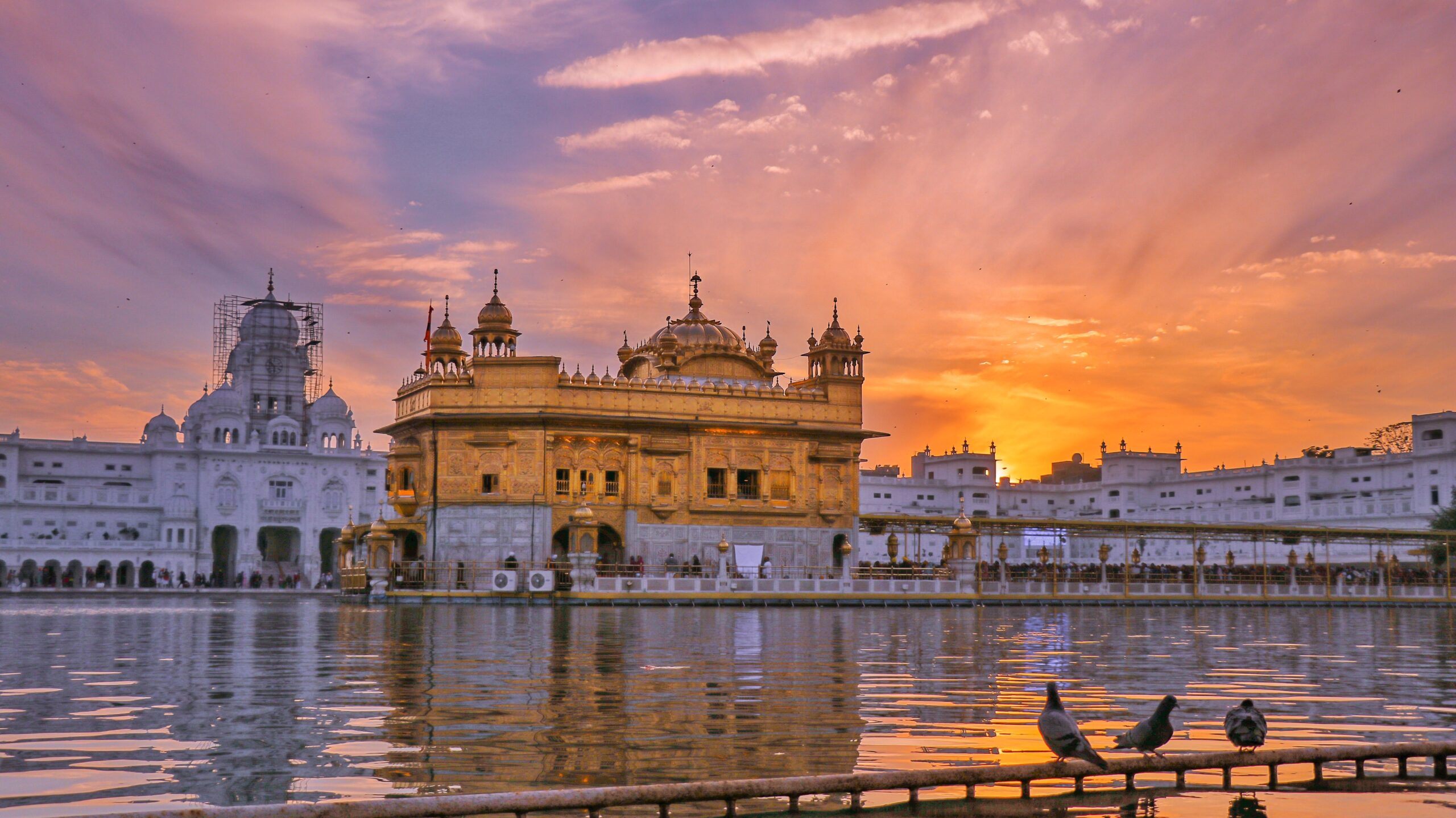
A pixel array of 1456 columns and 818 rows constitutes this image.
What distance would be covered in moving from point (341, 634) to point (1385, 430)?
383 feet

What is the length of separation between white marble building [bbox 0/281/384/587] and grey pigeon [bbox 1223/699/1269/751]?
291 feet

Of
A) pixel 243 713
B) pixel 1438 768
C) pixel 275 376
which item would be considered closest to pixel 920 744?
pixel 1438 768

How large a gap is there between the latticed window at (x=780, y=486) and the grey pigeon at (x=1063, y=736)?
45894 mm

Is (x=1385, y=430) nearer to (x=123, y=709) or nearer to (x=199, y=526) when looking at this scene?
(x=199, y=526)

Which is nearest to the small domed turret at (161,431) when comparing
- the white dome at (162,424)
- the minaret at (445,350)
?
the white dome at (162,424)

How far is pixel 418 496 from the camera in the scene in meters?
49.9

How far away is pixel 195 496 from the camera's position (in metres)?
96.3

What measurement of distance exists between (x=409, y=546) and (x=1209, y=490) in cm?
7512

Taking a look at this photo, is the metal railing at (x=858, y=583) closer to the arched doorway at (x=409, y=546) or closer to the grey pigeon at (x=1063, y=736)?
the arched doorway at (x=409, y=546)

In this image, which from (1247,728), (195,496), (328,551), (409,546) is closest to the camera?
(1247,728)

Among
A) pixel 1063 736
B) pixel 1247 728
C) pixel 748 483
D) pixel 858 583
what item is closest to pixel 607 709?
pixel 1063 736

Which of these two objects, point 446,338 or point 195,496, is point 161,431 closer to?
point 195,496

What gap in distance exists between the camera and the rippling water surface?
24.4 ft

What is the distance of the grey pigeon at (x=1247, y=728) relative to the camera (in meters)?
Answer: 7.81
